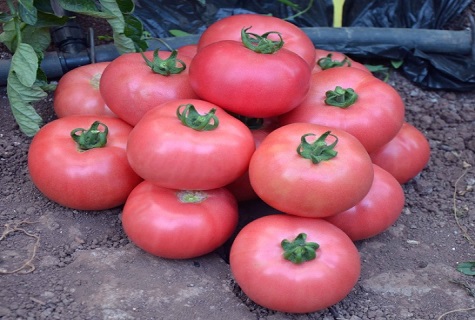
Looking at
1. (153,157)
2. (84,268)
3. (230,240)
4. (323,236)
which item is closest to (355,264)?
(323,236)

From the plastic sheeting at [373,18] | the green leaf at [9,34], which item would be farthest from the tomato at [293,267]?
the plastic sheeting at [373,18]

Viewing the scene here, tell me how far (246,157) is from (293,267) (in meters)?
0.38

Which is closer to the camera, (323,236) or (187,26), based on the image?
(323,236)

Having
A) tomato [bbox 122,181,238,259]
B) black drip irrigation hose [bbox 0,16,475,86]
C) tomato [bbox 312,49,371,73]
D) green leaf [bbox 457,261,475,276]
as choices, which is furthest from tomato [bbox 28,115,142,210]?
green leaf [bbox 457,261,475,276]

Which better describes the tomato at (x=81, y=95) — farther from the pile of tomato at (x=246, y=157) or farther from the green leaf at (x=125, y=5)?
the green leaf at (x=125, y=5)

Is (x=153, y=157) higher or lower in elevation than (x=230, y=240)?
higher

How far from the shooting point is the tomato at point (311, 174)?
1938mm

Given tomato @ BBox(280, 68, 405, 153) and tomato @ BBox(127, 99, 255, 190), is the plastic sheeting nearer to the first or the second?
tomato @ BBox(280, 68, 405, 153)

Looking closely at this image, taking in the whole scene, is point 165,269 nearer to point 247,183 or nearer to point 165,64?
point 247,183

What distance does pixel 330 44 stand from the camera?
3.40m

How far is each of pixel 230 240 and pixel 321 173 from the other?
0.50 meters

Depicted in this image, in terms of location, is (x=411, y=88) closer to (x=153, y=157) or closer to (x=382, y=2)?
(x=382, y=2)

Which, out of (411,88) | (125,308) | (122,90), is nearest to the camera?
(125,308)

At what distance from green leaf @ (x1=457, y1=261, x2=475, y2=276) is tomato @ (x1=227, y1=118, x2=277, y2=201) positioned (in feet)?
2.28
